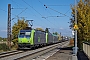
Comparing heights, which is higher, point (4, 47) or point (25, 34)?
point (25, 34)

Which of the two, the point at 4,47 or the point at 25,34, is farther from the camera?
the point at 4,47

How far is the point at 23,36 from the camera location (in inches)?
1384

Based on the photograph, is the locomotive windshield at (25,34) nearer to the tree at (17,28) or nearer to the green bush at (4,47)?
the green bush at (4,47)

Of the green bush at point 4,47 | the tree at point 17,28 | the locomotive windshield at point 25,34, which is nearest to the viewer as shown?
the locomotive windshield at point 25,34

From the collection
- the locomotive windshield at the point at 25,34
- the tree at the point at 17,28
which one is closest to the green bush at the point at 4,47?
the locomotive windshield at the point at 25,34

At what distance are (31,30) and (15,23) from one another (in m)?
9.40

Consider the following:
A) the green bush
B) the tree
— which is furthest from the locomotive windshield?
the tree

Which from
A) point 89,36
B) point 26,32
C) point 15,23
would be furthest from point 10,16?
point 89,36

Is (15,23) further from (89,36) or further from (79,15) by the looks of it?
(89,36)

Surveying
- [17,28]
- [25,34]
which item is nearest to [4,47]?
[25,34]

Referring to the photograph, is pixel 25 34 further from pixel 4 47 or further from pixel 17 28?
pixel 17 28

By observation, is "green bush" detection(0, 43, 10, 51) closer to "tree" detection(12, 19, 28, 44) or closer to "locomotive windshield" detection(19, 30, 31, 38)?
"locomotive windshield" detection(19, 30, 31, 38)

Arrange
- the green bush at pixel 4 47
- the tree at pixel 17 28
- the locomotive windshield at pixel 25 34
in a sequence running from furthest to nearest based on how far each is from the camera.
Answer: the tree at pixel 17 28 → the green bush at pixel 4 47 → the locomotive windshield at pixel 25 34

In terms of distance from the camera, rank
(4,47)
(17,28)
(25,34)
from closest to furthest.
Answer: (25,34) < (4,47) < (17,28)
